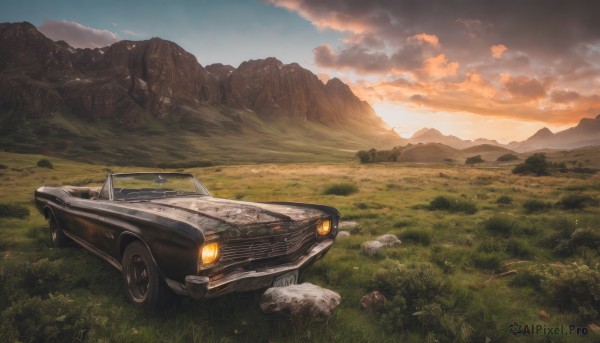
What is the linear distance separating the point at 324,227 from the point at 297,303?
192 centimetres

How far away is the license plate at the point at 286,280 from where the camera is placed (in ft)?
12.0

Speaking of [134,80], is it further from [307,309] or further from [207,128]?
[307,309]

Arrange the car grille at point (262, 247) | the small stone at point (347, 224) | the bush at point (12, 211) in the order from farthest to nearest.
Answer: the bush at point (12, 211) < the small stone at point (347, 224) < the car grille at point (262, 247)

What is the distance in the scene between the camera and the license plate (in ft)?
12.0

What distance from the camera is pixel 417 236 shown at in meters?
7.45

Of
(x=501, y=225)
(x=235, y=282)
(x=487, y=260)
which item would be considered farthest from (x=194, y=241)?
(x=501, y=225)

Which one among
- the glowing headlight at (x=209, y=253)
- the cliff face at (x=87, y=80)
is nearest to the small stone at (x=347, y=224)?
the glowing headlight at (x=209, y=253)

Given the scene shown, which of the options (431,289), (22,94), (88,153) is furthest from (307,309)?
(22,94)

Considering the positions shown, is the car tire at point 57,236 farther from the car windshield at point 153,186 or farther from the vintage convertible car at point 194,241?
the car windshield at point 153,186

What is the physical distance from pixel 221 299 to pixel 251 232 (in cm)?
117

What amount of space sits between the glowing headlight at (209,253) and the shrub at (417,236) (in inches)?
213

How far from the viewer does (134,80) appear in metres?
185

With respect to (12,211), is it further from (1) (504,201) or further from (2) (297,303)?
(1) (504,201)

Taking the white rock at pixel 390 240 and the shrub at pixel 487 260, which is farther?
the white rock at pixel 390 240
